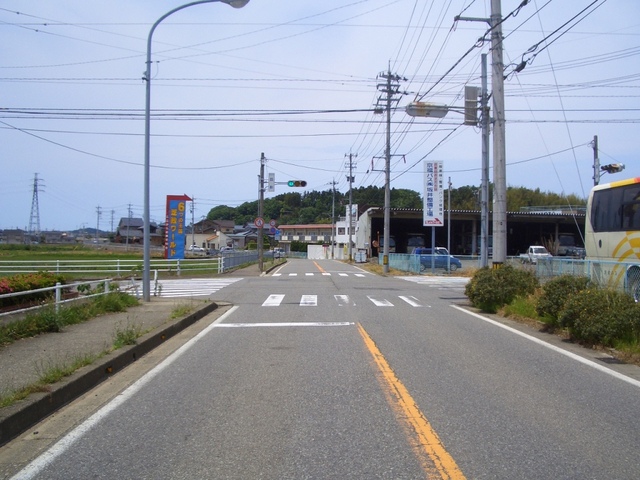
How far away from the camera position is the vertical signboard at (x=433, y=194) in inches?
1586

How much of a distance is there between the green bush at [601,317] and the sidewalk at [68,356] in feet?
26.9

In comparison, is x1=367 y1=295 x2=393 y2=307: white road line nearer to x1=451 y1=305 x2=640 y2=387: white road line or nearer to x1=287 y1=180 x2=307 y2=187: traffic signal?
x1=451 y1=305 x2=640 y2=387: white road line

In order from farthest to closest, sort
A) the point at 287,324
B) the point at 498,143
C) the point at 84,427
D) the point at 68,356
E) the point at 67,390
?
the point at 498,143 < the point at 287,324 < the point at 68,356 < the point at 67,390 < the point at 84,427

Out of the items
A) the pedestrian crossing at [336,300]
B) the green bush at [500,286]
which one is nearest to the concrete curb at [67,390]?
the pedestrian crossing at [336,300]

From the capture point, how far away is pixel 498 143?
60.4 ft

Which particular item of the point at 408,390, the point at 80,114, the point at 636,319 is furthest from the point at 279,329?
the point at 80,114

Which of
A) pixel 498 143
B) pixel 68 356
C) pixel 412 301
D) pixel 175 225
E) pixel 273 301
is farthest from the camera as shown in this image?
pixel 175 225

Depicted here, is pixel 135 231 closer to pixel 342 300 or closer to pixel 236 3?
pixel 342 300

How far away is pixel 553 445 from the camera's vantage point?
18.3 feet

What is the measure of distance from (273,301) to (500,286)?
24.3ft

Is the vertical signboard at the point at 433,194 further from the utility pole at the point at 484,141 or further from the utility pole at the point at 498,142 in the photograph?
the utility pole at the point at 498,142

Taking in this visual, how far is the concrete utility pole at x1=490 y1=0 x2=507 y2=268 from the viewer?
18.3 meters

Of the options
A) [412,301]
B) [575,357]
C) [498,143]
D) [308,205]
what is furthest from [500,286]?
[308,205]

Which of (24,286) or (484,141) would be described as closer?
(24,286)
